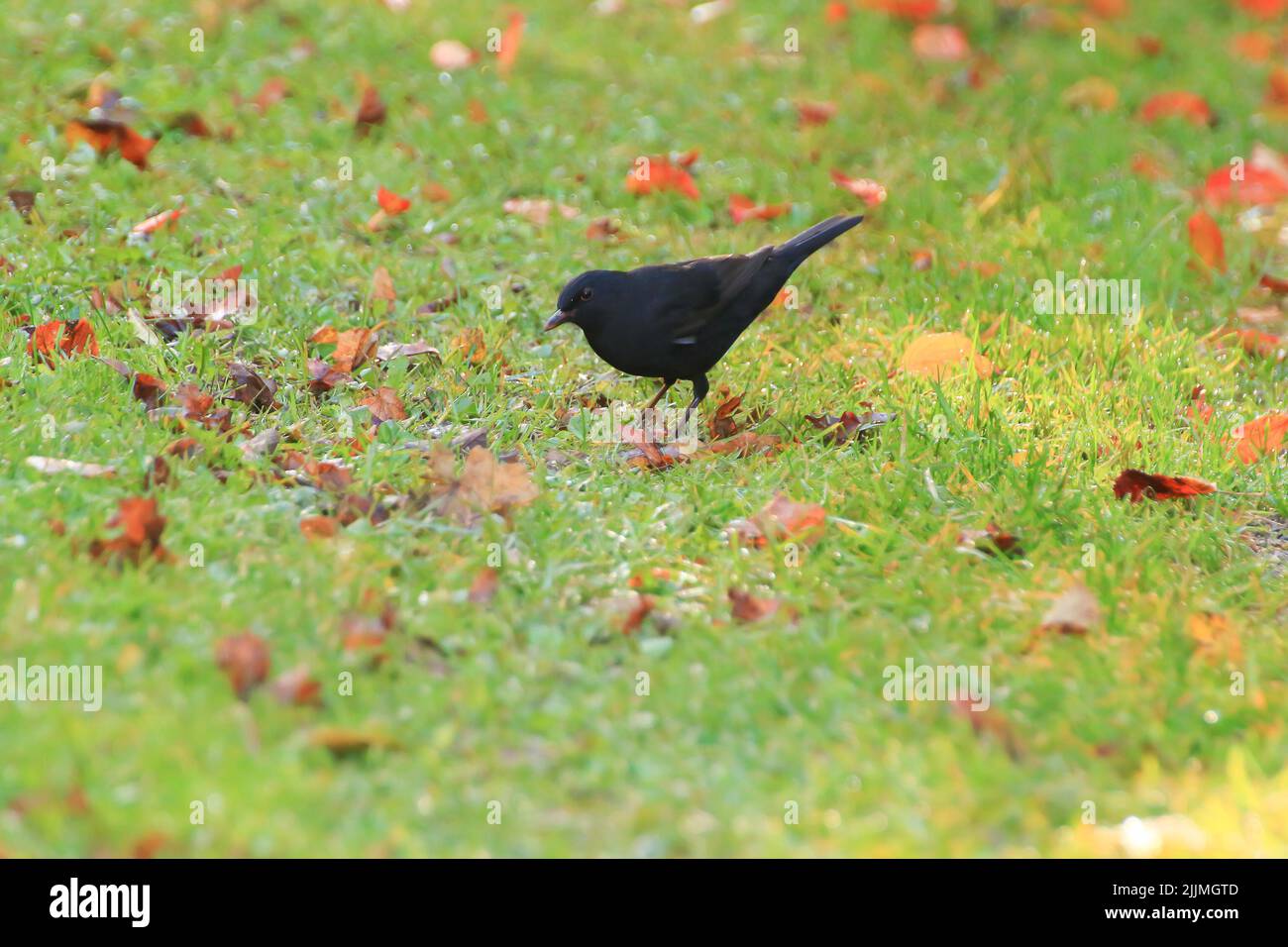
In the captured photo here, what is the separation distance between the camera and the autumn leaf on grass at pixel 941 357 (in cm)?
497

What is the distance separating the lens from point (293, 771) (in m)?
2.78

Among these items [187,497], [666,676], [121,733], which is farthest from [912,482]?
A: [121,733]

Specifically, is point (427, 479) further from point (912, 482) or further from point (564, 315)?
point (912, 482)

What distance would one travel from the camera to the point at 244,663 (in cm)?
306

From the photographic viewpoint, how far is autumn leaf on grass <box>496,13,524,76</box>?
7.44 meters

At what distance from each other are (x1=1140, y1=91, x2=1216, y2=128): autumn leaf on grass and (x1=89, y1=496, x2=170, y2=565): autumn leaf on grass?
5938 millimetres

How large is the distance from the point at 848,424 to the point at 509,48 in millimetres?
3845

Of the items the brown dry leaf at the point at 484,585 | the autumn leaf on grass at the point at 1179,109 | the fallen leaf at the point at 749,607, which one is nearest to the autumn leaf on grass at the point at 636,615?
the fallen leaf at the point at 749,607

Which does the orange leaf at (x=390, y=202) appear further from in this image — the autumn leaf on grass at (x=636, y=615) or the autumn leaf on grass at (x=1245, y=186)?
the autumn leaf on grass at (x=1245, y=186)

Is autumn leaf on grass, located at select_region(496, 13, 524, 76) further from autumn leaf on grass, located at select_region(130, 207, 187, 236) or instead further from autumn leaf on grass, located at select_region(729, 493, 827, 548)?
autumn leaf on grass, located at select_region(729, 493, 827, 548)

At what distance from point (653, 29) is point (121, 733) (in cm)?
629

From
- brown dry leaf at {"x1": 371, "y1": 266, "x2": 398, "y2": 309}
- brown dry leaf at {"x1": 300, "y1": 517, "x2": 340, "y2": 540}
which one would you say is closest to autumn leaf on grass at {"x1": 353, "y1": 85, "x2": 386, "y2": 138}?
brown dry leaf at {"x1": 371, "y1": 266, "x2": 398, "y2": 309}

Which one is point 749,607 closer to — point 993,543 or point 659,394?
point 993,543

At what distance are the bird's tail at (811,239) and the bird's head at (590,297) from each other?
569mm
